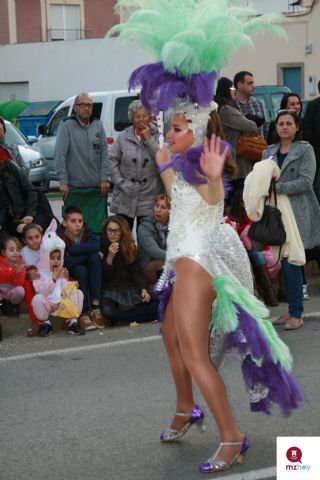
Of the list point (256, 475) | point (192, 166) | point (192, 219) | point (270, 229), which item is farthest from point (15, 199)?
point (256, 475)

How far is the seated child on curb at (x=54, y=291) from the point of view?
7.57 metres

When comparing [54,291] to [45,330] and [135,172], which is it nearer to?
[45,330]

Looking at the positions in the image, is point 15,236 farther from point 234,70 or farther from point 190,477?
point 234,70

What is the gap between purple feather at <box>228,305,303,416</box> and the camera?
14.2ft

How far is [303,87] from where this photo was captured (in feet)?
91.5

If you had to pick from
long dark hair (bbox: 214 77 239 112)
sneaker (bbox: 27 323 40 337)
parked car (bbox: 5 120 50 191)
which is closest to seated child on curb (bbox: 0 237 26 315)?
sneaker (bbox: 27 323 40 337)

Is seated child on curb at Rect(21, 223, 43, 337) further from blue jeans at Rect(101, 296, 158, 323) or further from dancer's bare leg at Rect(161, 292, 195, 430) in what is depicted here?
dancer's bare leg at Rect(161, 292, 195, 430)

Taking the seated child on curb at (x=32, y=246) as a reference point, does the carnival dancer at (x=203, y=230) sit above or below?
above

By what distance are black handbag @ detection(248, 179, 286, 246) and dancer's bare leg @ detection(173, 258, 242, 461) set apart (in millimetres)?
2945

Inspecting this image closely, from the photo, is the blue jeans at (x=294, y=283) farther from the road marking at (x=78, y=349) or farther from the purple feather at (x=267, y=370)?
the purple feather at (x=267, y=370)

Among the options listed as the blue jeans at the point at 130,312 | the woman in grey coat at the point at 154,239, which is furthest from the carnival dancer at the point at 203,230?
the woman in grey coat at the point at 154,239

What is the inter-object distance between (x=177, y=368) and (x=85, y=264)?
11.5ft

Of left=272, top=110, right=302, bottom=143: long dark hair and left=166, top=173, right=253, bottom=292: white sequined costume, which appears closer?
left=166, top=173, right=253, bottom=292: white sequined costume

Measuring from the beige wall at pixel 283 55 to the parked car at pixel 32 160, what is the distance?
1169 centimetres
